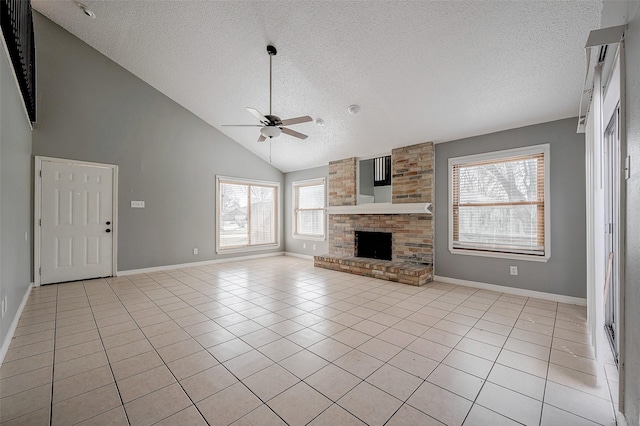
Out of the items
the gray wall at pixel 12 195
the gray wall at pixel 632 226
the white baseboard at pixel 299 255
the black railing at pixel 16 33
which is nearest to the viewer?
the gray wall at pixel 632 226

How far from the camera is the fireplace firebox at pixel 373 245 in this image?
5.62 meters

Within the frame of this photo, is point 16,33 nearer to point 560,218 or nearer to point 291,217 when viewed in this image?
point 291,217

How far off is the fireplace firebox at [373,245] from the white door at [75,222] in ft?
15.9

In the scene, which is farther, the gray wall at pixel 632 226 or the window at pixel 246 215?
the window at pixel 246 215

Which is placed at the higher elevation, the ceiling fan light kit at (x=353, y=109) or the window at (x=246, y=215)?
the ceiling fan light kit at (x=353, y=109)

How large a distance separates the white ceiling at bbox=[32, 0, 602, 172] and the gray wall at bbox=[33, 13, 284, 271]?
14.0 inches

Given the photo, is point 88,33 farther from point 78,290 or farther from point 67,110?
point 78,290

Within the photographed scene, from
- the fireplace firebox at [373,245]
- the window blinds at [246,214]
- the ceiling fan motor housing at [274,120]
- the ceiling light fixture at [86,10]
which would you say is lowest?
the fireplace firebox at [373,245]

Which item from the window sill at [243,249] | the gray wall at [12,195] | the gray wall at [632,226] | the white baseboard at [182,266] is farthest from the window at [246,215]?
the gray wall at [632,226]

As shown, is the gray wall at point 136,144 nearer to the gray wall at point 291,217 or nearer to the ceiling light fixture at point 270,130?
the gray wall at point 291,217

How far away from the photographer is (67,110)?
14.9 feet

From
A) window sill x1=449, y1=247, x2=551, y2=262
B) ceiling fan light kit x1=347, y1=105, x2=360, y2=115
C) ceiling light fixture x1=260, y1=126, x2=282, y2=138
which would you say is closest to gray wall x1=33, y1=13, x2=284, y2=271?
ceiling light fixture x1=260, y1=126, x2=282, y2=138

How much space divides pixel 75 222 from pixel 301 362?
15.9 ft

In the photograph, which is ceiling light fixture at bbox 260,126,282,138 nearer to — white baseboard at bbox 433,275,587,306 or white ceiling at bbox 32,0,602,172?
white ceiling at bbox 32,0,602,172
